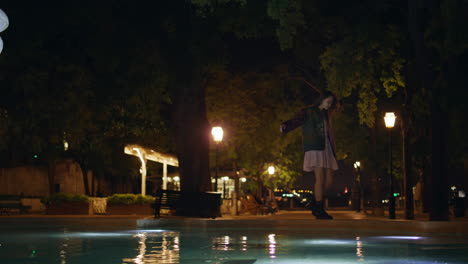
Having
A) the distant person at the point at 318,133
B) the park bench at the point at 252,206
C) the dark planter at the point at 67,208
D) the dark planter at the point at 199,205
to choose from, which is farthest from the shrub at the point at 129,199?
the distant person at the point at 318,133

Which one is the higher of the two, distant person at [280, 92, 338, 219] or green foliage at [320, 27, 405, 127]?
green foliage at [320, 27, 405, 127]

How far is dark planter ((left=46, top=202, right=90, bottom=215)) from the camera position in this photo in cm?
3678

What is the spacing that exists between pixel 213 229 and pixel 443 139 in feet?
22.4

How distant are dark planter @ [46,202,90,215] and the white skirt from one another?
1794 centimetres

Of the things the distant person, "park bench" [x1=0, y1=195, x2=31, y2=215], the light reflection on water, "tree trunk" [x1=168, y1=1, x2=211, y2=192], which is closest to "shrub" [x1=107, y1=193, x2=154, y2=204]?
"park bench" [x1=0, y1=195, x2=31, y2=215]

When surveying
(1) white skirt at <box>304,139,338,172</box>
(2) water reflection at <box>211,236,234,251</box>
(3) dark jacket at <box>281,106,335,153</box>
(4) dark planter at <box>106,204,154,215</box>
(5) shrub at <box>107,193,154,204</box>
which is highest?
(3) dark jacket at <box>281,106,335,153</box>

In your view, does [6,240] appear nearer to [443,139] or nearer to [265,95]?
[443,139]

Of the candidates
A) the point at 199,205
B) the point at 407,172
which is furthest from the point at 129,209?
the point at 407,172

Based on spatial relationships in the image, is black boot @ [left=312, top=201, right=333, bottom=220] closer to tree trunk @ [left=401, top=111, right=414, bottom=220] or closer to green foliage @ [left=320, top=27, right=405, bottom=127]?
green foliage @ [left=320, top=27, right=405, bottom=127]

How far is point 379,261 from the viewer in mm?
10766

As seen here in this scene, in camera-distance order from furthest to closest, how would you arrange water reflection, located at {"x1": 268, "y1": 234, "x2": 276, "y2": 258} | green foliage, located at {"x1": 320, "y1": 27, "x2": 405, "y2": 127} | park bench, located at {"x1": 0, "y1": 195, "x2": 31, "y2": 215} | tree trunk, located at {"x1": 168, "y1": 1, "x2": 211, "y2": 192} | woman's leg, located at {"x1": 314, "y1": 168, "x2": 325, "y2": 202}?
park bench, located at {"x1": 0, "y1": 195, "x2": 31, "y2": 215}, tree trunk, located at {"x1": 168, "y1": 1, "x2": 211, "y2": 192}, green foliage, located at {"x1": 320, "y1": 27, "x2": 405, "y2": 127}, woman's leg, located at {"x1": 314, "y1": 168, "x2": 325, "y2": 202}, water reflection, located at {"x1": 268, "y1": 234, "x2": 276, "y2": 258}

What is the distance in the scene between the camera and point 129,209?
3722 centimetres

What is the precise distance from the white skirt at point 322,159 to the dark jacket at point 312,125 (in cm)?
12

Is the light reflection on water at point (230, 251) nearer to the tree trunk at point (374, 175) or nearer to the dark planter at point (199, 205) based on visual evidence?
the dark planter at point (199, 205)
